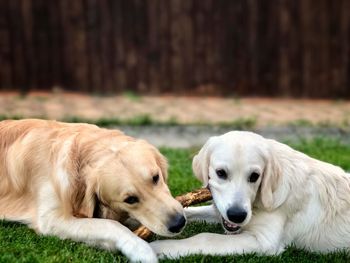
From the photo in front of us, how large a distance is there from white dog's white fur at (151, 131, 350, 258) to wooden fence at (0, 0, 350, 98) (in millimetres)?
7083

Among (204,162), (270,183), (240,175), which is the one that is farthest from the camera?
(204,162)

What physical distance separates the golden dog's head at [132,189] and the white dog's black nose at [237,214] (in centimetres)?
29

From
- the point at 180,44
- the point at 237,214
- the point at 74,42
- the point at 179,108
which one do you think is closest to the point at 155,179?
the point at 237,214

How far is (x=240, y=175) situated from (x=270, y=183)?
23 centimetres

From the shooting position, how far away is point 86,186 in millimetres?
4367

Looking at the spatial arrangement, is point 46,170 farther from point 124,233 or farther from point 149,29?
point 149,29

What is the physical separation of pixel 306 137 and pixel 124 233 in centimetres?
499

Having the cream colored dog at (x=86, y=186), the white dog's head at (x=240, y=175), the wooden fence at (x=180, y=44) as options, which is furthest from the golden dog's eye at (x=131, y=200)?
the wooden fence at (x=180, y=44)

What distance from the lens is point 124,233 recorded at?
4277 millimetres

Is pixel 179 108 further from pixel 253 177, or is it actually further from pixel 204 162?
pixel 253 177

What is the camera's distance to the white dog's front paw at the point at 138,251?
4.10 metres

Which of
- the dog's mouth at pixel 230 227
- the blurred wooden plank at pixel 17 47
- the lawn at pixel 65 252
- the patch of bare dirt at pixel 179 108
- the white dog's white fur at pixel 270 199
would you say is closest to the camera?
the lawn at pixel 65 252

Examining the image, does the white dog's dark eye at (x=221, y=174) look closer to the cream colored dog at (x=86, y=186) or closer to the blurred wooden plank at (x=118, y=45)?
the cream colored dog at (x=86, y=186)

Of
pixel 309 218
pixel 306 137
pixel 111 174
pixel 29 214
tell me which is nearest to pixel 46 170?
pixel 29 214
